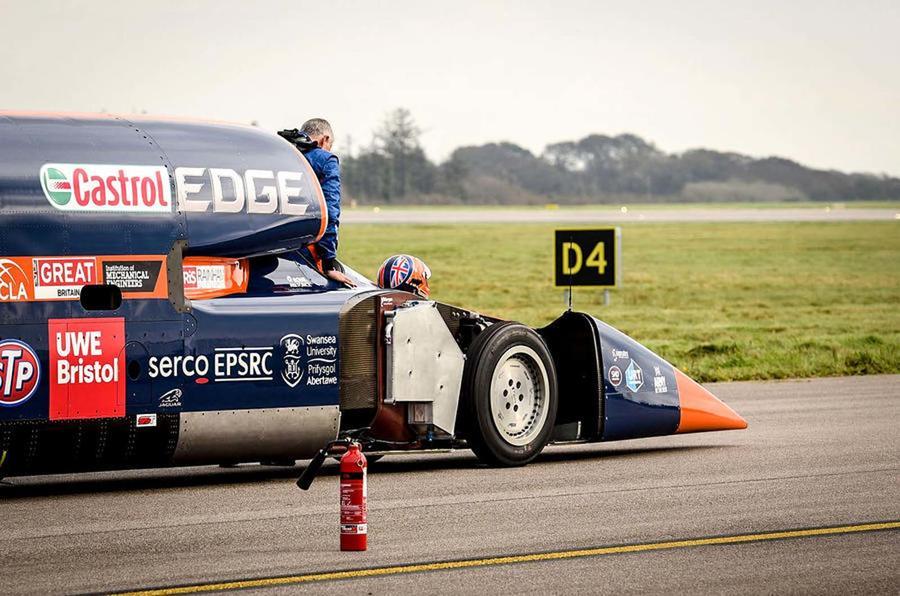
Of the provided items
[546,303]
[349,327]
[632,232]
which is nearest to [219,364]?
[349,327]

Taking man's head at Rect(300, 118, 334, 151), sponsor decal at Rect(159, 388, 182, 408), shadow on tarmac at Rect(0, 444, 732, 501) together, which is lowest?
shadow on tarmac at Rect(0, 444, 732, 501)

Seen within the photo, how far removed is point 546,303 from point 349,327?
2129cm

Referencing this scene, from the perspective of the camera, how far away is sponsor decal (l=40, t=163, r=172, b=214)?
28.3 feet

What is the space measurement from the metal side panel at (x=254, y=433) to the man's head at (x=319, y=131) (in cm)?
219

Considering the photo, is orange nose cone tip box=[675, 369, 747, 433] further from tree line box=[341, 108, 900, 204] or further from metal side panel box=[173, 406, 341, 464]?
tree line box=[341, 108, 900, 204]

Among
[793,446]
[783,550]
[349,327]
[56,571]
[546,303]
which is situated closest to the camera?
[56,571]

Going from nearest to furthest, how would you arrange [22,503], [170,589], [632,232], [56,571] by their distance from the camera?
[170,589] → [56,571] → [22,503] → [632,232]

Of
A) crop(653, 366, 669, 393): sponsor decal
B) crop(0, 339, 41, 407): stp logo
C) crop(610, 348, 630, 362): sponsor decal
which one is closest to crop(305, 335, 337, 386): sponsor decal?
crop(0, 339, 41, 407): stp logo

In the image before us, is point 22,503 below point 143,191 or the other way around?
below

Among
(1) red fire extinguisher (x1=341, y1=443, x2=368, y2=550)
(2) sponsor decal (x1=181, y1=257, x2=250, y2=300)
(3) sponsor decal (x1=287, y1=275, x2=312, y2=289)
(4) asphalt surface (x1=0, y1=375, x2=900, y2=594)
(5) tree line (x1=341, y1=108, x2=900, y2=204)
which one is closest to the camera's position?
(4) asphalt surface (x1=0, y1=375, x2=900, y2=594)

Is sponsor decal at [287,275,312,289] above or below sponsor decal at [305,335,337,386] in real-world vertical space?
above

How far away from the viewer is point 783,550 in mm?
7254

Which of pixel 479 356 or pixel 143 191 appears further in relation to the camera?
pixel 479 356

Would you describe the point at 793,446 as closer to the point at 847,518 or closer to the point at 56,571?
the point at 847,518
